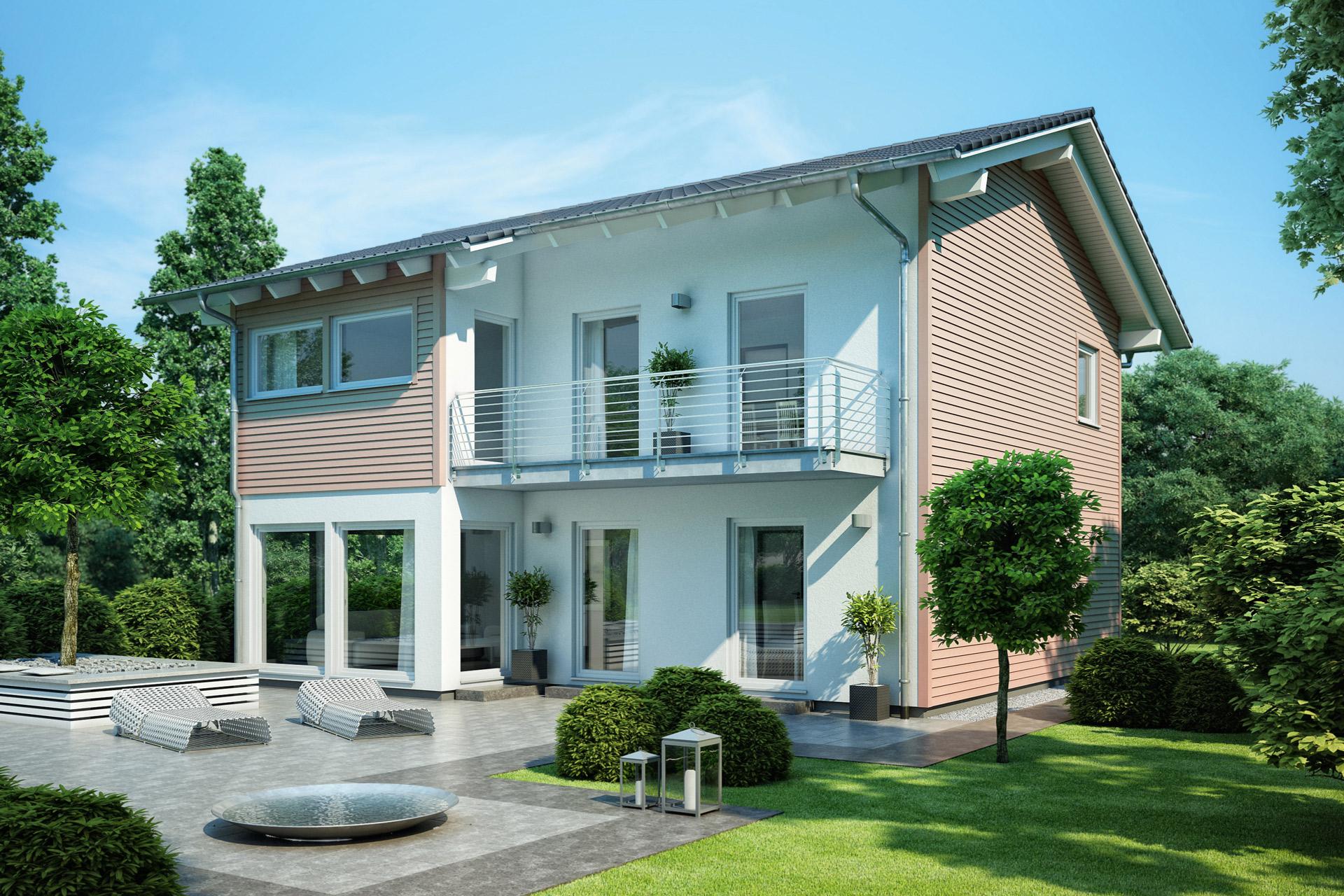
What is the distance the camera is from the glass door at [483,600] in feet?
53.3

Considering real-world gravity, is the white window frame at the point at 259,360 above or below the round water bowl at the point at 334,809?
above

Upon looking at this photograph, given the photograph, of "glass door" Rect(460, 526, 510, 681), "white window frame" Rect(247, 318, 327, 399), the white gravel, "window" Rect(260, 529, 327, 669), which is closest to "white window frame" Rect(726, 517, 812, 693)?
the white gravel

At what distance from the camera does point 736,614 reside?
591 inches

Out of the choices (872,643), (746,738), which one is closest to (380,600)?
(872,643)

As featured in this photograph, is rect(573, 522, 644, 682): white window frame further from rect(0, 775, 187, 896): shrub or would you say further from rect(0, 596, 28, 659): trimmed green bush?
rect(0, 775, 187, 896): shrub

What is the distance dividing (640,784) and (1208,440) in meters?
28.3

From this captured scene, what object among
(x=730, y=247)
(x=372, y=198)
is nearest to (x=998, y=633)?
A: (x=730, y=247)

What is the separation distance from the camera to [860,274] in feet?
47.1

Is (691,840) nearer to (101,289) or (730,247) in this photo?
(730,247)

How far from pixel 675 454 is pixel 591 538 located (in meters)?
2.74

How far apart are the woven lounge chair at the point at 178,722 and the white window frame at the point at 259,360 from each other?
229 inches

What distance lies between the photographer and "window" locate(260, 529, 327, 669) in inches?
677

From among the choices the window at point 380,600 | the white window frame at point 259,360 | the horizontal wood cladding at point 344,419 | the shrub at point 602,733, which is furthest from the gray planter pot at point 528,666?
the shrub at point 602,733

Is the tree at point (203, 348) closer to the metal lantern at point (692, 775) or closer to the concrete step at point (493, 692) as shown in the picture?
the concrete step at point (493, 692)
